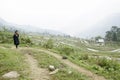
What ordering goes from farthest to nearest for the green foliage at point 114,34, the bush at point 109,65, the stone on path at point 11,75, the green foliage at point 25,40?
1. the green foliage at point 114,34
2. the green foliage at point 25,40
3. the bush at point 109,65
4. the stone on path at point 11,75

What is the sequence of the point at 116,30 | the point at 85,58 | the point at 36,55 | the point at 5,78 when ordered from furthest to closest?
the point at 116,30 < the point at 85,58 < the point at 36,55 < the point at 5,78

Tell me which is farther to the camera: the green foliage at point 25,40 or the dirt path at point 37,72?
the green foliage at point 25,40

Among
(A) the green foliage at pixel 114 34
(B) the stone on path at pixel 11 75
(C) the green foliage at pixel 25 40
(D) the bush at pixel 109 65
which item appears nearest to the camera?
(B) the stone on path at pixel 11 75

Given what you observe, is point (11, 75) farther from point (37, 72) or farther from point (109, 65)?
point (109, 65)

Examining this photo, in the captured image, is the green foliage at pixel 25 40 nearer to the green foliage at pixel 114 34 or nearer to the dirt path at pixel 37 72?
the dirt path at pixel 37 72

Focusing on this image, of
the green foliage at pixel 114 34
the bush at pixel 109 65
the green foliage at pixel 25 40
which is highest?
the green foliage at pixel 114 34

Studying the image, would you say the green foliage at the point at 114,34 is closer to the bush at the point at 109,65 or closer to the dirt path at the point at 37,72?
the bush at the point at 109,65

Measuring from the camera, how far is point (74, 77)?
11781 millimetres

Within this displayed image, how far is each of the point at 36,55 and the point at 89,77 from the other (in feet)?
19.1

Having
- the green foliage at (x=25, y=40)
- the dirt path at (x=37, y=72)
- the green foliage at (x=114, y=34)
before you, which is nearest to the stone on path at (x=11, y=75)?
the dirt path at (x=37, y=72)

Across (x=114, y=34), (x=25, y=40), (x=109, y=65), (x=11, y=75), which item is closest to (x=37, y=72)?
(x=11, y=75)

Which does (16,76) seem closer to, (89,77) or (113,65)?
(89,77)

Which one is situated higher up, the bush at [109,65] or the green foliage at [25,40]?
the green foliage at [25,40]

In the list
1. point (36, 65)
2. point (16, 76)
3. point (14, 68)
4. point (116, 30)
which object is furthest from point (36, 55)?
point (116, 30)
